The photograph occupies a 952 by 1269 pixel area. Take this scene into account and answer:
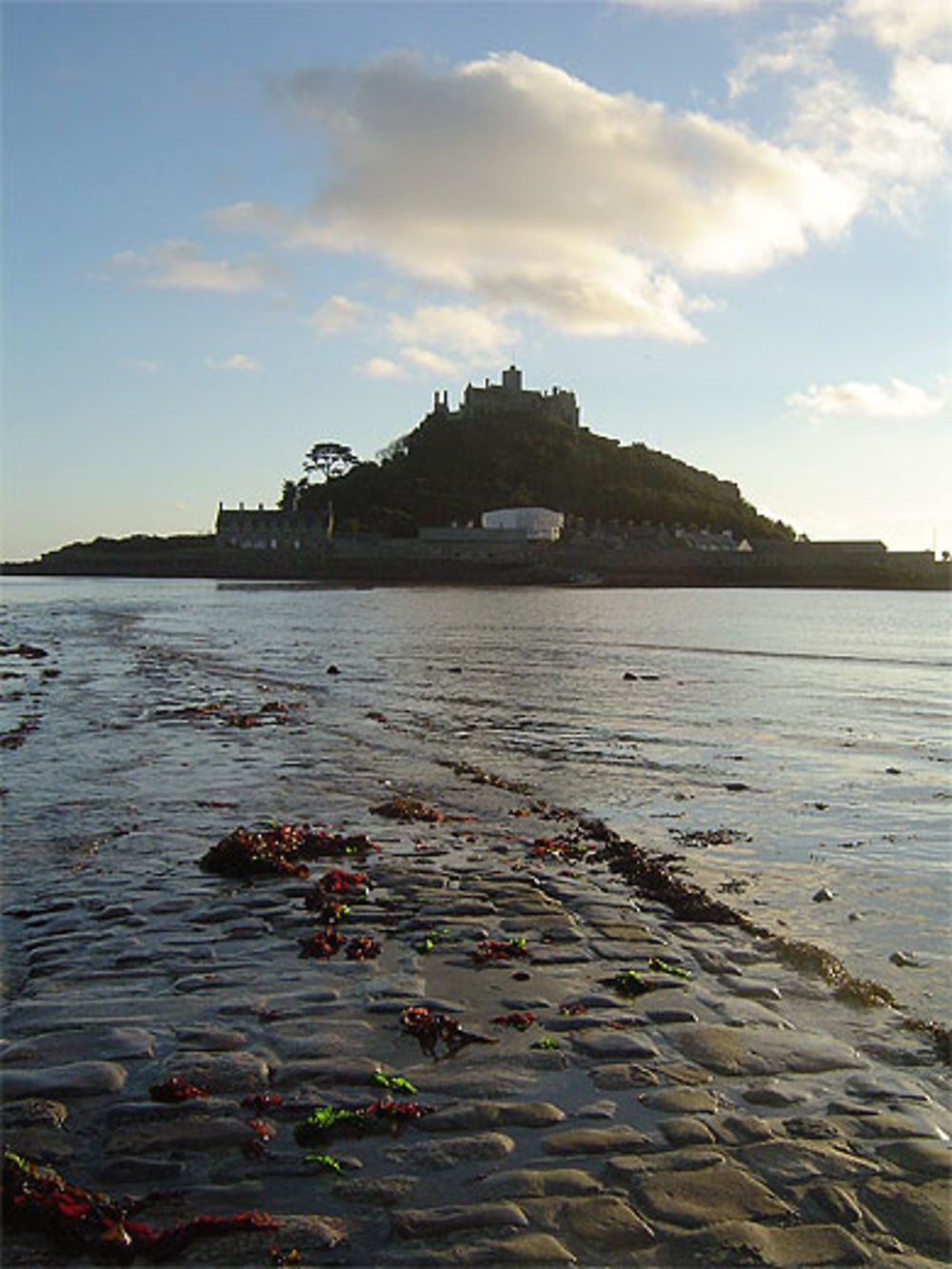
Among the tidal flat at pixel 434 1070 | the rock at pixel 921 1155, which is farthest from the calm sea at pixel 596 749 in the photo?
the rock at pixel 921 1155

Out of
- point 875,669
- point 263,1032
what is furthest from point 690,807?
point 875,669

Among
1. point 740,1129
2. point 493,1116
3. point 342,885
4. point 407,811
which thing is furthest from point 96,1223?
point 407,811

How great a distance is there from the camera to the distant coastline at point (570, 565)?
165625 mm

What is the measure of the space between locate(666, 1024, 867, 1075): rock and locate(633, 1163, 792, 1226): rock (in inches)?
45.4

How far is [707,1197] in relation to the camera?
4.74 m

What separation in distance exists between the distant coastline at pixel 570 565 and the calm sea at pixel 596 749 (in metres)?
121

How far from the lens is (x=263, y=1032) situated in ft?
20.9

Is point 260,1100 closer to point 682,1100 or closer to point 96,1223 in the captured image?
point 96,1223

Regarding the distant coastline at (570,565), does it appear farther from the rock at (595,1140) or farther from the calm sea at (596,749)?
the rock at (595,1140)

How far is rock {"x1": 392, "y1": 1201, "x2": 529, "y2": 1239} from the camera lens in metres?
4.44

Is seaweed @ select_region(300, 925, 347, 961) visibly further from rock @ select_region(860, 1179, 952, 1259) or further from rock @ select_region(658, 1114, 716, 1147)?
rock @ select_region(860, 1179, 952, 1259)

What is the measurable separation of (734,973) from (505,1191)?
341cm

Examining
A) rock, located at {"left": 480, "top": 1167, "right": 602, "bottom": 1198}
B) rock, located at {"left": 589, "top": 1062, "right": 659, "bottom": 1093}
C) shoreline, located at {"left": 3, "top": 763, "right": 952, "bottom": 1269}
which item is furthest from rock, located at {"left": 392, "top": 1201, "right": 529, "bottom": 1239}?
rock, located at {"left": 589, "top": 1062, "right": 659, "bottom": 1093}

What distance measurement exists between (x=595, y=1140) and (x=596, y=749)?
43.6ft
